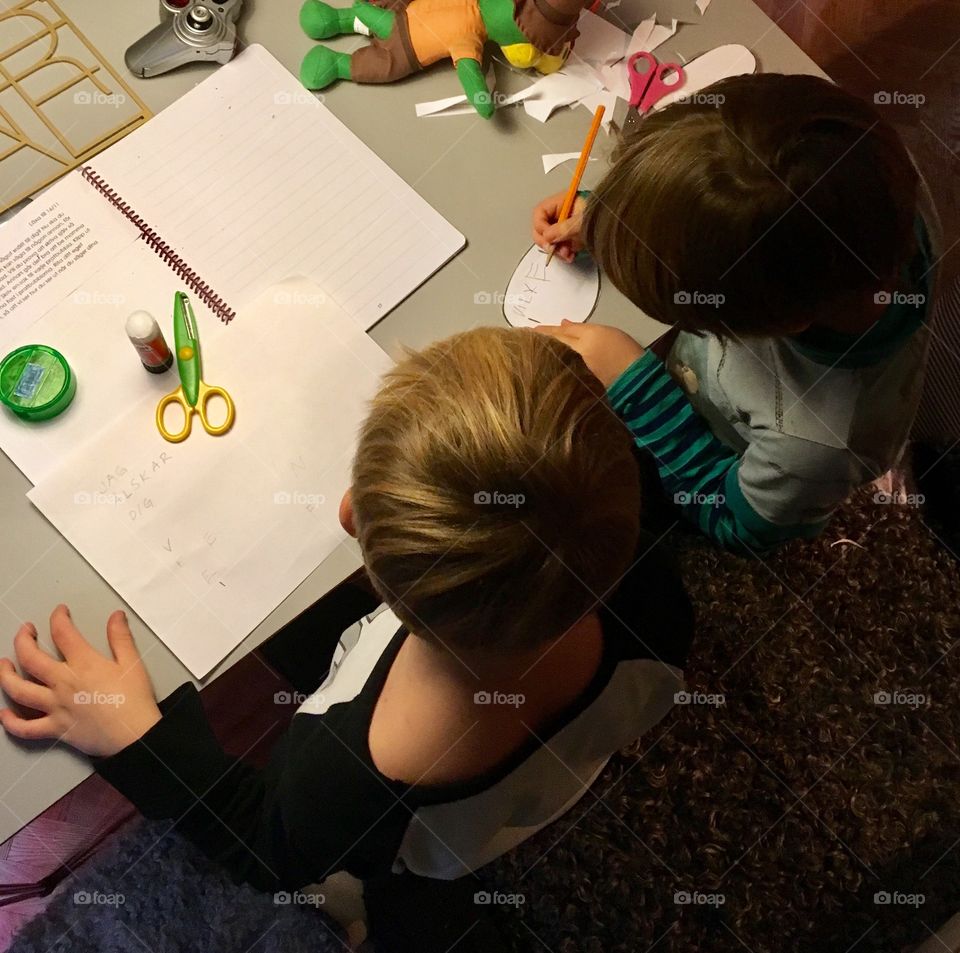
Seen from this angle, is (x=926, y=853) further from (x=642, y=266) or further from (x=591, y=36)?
(x=591, y=36)

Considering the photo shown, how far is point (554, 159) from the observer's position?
2.88 ft

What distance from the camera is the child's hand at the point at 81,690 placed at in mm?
709

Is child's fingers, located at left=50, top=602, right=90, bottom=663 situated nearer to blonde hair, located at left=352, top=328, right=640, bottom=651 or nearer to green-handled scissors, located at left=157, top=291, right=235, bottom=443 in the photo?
green-handled scissors, located at left=157, top=291, right=235, bottom=443

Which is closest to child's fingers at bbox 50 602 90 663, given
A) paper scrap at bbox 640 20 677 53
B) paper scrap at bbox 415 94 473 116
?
paper scrap at bbox 415 94 473 116

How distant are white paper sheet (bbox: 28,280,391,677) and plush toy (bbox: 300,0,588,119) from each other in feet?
0.90

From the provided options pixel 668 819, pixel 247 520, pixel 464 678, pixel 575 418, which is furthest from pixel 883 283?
pixel 668 819

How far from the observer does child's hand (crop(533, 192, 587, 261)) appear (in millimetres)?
819

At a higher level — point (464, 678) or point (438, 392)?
point (438, 392)

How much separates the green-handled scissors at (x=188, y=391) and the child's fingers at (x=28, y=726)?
0.27 metres

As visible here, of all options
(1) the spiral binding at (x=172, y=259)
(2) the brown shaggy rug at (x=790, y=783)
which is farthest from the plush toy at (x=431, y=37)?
(2) the brown shaggy rug at (x=790, y=783)

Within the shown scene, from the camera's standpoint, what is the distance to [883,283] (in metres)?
0.65

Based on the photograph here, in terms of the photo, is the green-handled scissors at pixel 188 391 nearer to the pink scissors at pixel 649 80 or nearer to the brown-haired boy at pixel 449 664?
the brown-haired boy at pixel 449 664

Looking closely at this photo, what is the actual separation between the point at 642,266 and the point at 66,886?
1.15 metres

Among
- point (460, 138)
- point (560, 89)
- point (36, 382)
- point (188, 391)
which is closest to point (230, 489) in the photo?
point (188, 391)
